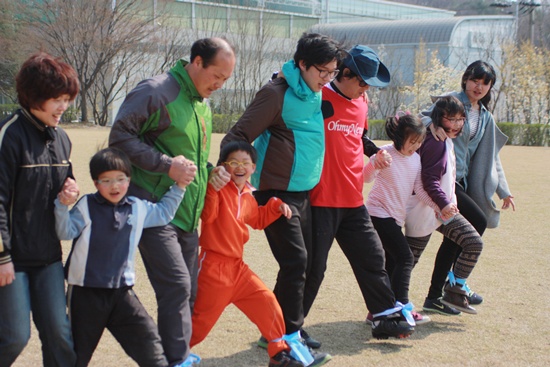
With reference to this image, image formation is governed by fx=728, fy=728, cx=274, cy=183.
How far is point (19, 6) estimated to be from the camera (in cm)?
3662

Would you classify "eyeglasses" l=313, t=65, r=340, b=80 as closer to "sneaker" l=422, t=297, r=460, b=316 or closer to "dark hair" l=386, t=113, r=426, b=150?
"dark hair" l=386, t=113, r=426, b=150

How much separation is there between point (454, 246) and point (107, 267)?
3107 mm

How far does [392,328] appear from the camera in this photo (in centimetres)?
475

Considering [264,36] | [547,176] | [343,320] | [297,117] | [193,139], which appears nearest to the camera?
[193,139]

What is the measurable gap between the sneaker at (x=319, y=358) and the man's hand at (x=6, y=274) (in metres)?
1.84

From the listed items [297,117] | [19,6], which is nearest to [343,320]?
[297,117]

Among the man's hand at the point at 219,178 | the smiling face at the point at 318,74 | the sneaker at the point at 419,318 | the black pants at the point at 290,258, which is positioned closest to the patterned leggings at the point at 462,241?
the sneaker at the point at 419,318

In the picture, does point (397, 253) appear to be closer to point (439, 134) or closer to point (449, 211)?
point (449, 211)

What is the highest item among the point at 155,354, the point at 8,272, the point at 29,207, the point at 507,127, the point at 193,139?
the point at 193,139

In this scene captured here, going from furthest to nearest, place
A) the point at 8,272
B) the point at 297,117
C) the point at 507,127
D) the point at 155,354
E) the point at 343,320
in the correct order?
1. the point at 507,127
2. the point at 343,320
3. the point at 297,117
4. the point at 155,354
5. the point at 8,272

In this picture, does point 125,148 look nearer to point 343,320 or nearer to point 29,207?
point 29,207

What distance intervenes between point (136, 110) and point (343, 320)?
2.45m

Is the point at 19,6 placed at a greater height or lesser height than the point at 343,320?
greater

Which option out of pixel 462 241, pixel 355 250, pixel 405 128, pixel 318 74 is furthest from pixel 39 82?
pixel 462 241
